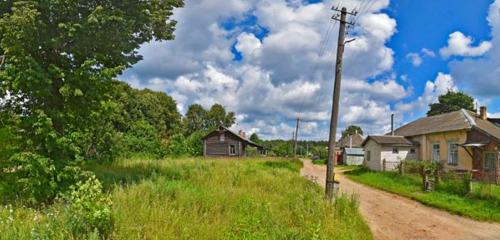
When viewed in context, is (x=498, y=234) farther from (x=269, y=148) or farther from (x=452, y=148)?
(x=269, y=148)

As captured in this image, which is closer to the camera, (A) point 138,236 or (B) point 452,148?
(A) point 138,236

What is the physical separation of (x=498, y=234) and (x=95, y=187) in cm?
1054

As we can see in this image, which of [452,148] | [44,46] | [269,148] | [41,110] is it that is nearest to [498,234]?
[41,110]

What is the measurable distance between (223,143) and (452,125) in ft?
102

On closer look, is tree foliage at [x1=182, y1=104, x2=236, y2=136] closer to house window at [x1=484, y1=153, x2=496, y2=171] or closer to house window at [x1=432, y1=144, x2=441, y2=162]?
house window at [x1=432, y1=144, x2=441, y2=162]

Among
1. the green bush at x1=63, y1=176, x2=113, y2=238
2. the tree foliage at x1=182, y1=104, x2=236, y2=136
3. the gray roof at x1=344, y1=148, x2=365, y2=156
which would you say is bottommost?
the green bush at x1=63, y1=176, x2=113, y2=238

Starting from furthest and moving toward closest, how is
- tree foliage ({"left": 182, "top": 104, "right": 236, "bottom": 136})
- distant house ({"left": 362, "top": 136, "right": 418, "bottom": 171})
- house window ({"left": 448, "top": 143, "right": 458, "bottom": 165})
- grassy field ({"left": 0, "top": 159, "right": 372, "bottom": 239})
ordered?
1. tree foliage ({"left": 182, "top": 104, "right": 236, "bottom": 136})
2. distant house ({"left": 362, "top": 136, "right": 418, "bottom": 171})
3. house window ({"left": 448, "top": 143, "right": 458, "bottom": 165})
4. grassy field ({"left": 0, "top": 159, "right": 372, "bottom": 239})

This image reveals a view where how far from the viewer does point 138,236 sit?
6.58 metres

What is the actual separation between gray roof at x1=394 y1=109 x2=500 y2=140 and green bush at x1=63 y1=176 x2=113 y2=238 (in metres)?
24.9

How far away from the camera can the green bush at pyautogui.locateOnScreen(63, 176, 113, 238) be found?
648cm

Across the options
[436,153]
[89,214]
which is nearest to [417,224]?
[89,214]

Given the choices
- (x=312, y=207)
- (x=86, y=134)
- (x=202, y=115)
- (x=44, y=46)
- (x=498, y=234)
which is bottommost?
(x=498, y=234)

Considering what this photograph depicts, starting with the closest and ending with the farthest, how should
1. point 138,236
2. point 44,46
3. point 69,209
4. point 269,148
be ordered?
point 138,236 → point 69,209 → point 44,46 → point 269,148

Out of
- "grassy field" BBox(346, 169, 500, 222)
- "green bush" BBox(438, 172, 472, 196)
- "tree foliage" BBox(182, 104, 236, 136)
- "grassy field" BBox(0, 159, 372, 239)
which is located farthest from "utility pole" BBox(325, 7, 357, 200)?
"tree foliage" BBox(182, 104, 236, 136)
